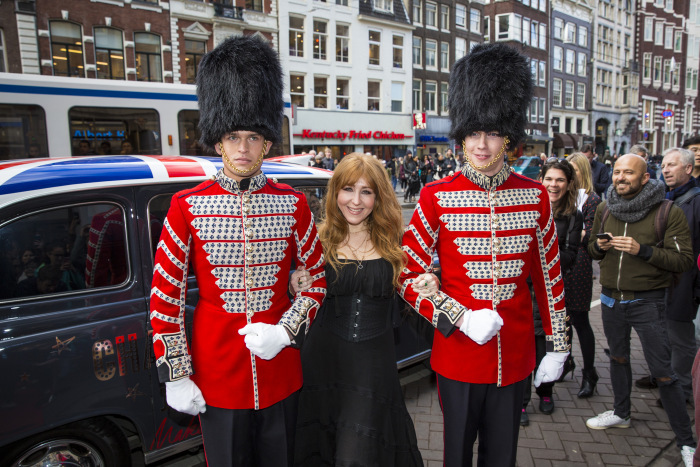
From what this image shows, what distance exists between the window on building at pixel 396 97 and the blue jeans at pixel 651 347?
27.7 metres

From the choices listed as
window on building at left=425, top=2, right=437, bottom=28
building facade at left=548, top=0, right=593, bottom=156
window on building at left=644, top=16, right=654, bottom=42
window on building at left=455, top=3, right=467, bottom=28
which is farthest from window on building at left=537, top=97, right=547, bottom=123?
window on building at left=644, top=16, right=654, bottom=42

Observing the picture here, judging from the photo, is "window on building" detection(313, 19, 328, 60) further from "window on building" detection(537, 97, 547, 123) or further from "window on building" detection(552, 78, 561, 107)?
"window on building" detection(552, 78, 561, 107)

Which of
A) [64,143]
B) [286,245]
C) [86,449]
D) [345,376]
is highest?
[64,143]

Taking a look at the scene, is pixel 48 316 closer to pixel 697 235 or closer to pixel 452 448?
pixel 452 448

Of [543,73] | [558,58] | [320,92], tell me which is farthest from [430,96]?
Answer: [558,58]

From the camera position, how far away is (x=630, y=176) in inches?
135

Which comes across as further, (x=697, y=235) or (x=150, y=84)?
(x=150, y=84)

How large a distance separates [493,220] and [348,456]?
1438mm

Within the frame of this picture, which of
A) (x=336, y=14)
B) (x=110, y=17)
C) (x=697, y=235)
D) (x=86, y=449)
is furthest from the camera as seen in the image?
(x=336, y=14)

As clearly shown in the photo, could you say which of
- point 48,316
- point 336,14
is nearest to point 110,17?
point 336,14

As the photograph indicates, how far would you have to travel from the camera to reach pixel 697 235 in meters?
3.94

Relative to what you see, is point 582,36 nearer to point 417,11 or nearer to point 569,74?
point 569,74

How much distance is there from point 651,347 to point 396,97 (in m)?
28.3

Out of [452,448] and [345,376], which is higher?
[345,376]
